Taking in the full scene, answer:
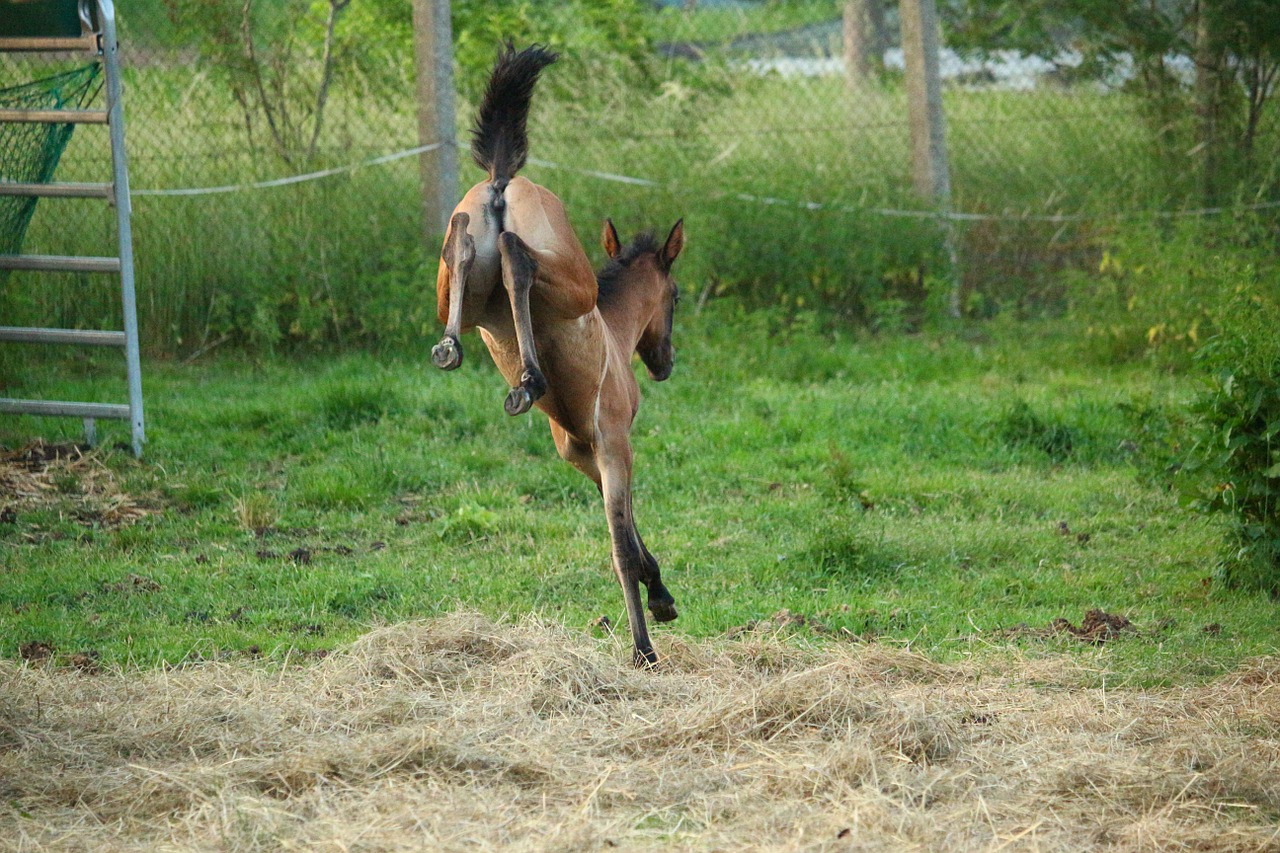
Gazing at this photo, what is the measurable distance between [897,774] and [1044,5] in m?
10.2

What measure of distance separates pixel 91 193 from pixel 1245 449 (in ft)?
20.7

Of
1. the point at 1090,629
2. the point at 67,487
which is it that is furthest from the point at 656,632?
the point at 67,487

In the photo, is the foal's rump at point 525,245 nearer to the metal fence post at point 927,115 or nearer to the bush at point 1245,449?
the bush at point 1245,449

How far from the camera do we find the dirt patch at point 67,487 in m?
6.96

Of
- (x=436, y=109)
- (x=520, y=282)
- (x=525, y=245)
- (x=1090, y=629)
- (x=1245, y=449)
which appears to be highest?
(x=436, y=109)

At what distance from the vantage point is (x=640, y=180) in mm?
11180

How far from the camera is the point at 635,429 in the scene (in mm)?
8633

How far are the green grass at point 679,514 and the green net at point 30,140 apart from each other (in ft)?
4.23

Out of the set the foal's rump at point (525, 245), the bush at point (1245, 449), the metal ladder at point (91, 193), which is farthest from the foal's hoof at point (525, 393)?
the metal ladder at point (91, 193)

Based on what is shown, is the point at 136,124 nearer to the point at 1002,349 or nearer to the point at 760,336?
the point at 760,336

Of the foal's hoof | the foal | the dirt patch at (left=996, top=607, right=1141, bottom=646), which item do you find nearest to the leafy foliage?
the dirt patch at (left=996, top=607, right=1141, bottom=646)

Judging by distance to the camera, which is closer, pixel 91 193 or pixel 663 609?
pixel 663 609

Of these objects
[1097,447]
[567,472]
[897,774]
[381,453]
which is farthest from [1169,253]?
[897,774]

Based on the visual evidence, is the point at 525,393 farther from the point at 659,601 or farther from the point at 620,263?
the point at 620,263
